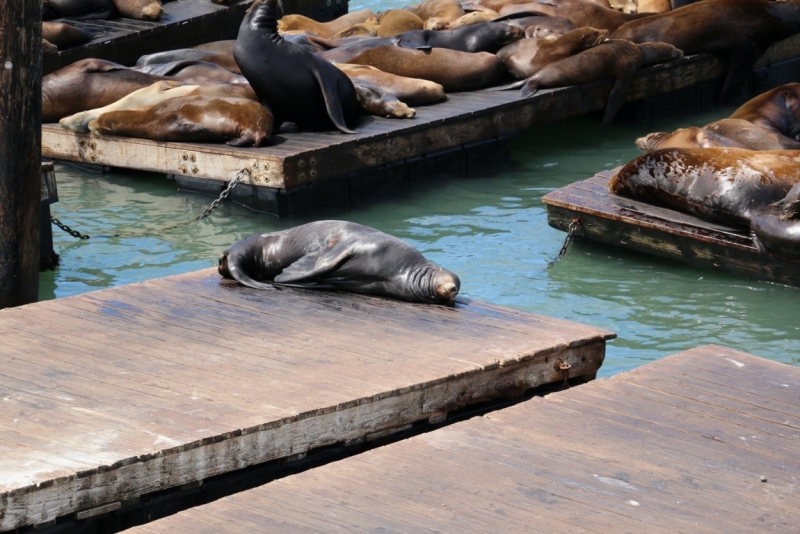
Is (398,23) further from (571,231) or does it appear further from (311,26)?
(571,231)

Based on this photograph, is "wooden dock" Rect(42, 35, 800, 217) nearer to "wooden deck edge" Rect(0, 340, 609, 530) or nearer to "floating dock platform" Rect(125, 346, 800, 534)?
"wooden deck edge" Rect(0, 340, 609, 530)

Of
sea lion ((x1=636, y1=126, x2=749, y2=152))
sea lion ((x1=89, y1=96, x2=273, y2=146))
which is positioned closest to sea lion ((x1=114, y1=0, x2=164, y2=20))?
sea lion ((x1=89, y1=96, x2=273, y2=146))

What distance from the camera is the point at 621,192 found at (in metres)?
7.44

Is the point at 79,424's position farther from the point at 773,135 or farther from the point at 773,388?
the point at 773,135

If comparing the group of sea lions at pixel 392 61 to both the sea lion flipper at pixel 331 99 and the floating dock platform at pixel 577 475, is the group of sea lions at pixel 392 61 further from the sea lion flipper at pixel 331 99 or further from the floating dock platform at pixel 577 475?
the floating dock platform at pixel 577 475

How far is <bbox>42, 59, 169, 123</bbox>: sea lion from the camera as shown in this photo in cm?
941

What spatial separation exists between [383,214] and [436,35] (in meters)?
3.02

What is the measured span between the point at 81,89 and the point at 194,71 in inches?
38.3

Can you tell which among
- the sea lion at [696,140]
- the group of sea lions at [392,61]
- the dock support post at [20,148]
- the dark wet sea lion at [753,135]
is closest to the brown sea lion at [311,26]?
the group of sea lions at [392,61]

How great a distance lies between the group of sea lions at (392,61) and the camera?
338 inches

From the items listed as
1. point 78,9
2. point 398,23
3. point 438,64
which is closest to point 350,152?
point 438,64

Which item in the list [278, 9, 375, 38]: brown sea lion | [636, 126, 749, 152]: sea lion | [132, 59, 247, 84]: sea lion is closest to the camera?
[636, 126, 749, 152]: sea lion

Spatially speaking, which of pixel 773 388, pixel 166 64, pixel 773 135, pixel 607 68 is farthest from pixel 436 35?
pixel 773 388

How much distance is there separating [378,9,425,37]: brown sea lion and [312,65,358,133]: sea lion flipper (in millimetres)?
3181
